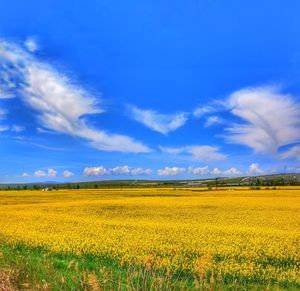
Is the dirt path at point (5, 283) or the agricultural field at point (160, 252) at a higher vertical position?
the dirt path at point (5, 283)

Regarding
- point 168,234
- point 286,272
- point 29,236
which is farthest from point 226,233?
point 29,236

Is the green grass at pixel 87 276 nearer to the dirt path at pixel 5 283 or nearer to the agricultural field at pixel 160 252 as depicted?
the agricultural field at pixel 160 252

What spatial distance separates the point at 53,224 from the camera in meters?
21.1

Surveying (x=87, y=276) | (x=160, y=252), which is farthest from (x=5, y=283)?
(x=160, y=252)

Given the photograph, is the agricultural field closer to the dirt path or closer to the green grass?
the green grass

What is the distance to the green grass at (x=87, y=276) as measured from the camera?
559cm

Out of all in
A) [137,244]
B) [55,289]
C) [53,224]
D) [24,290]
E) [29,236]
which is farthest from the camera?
[53,224]

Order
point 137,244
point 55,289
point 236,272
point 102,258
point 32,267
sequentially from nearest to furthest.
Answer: point 55,289, point 32,267, point 236,272, point 102,258, point 137,244

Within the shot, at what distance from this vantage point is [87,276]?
7.51 meters

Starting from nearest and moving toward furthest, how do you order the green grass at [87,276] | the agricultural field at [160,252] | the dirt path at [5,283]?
the dirt path at [5,283], the green grass at [87,276], the agricultural field at [160,252]

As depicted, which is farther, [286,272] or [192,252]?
[192,252]

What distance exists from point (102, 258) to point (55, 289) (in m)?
6.15

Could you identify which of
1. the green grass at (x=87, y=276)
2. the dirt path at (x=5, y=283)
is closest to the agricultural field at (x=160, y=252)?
the green grass at (x=87, y=276)

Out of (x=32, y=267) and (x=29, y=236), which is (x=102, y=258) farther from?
(x=29, y=236)
